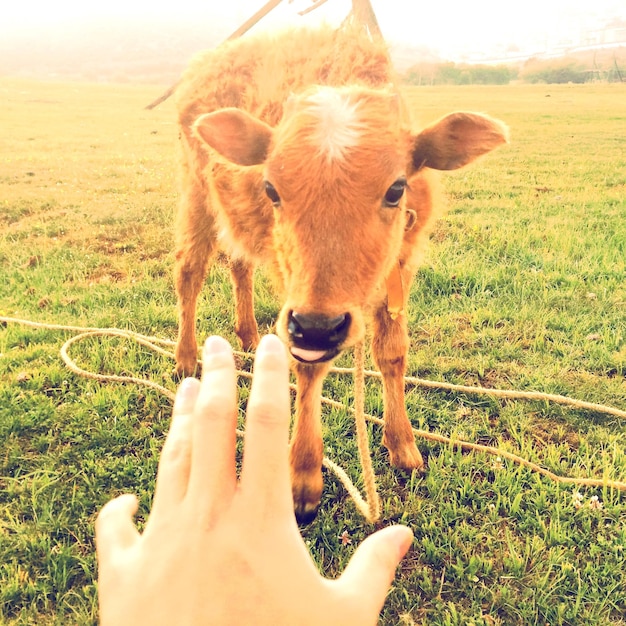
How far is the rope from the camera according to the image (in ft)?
8.43

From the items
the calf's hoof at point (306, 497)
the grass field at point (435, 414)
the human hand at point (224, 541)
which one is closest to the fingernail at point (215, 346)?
the human hand at point (224, 541)

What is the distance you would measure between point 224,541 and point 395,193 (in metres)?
1.99

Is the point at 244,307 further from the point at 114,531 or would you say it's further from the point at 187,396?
the point at 114,531

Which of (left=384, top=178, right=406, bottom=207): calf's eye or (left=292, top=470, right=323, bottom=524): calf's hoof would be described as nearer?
(left=384, top=178, right=406, bottom=207): calf's eye

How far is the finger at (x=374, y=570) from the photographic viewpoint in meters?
0.96

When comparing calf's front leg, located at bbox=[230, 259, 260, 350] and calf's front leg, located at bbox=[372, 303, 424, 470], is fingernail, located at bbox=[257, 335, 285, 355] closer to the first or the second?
calf's front leg, located at bbox=[372, 303, 424, 470]

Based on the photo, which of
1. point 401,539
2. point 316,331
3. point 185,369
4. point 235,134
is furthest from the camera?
point 185,369

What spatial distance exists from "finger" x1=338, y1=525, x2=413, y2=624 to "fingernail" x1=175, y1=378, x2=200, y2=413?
1.41 ft

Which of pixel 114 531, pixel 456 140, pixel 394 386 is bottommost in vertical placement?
pixel 394 386

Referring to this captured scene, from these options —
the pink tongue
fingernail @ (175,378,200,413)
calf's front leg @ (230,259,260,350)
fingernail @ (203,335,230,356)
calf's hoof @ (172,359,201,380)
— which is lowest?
Answer: calf's hoof @ (172,359,201,380)

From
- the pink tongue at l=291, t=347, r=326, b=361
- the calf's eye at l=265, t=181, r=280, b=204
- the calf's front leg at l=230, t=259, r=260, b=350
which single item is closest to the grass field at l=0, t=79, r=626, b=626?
the calf's front leg at l=230, t=259, r=260, b=350

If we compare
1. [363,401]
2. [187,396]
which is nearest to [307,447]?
[363,401]

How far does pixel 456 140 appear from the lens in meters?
2.70

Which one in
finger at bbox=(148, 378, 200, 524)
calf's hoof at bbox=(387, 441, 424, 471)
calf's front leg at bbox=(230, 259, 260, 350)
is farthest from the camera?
calf's front leg at bbox=(230, 259, 260, 350)
